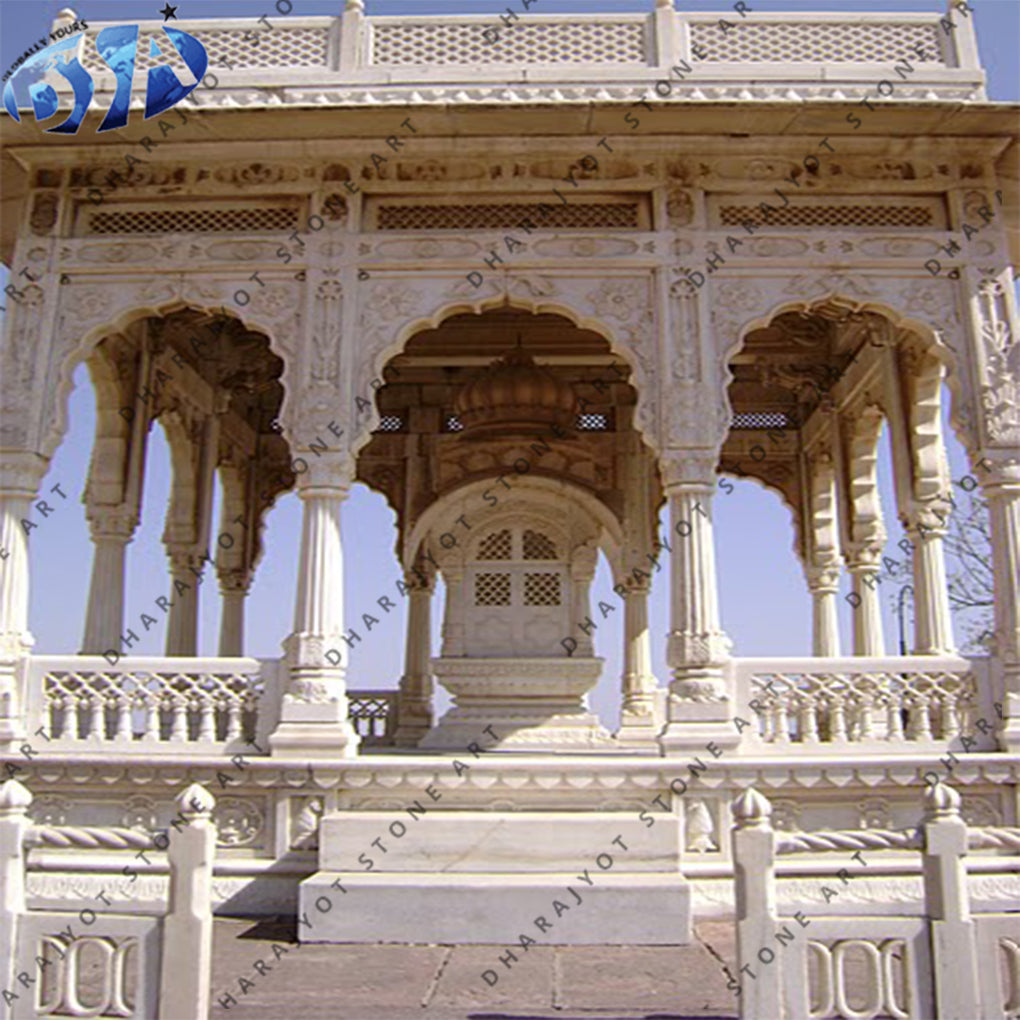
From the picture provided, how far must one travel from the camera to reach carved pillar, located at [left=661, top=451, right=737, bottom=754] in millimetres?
7523

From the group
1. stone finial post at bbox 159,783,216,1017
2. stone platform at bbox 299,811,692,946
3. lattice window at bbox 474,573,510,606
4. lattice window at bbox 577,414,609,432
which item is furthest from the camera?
lattice window at bbox 577,414,609,432

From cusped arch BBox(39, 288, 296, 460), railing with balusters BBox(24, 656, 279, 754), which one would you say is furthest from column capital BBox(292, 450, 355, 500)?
railing with balusters BBox(24, 656, 279, 754)

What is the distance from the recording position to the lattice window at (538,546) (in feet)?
37.7

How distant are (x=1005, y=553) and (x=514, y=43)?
5.63 metres

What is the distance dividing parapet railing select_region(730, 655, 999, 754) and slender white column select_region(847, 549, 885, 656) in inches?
149

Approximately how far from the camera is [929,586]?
10.1 meters

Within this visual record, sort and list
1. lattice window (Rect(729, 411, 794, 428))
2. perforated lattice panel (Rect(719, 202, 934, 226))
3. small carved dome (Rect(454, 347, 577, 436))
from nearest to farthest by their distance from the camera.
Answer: perforated lattice panel (Rect(719, 202, 934, 226)), small carved dome (Rect(454, 347, 577, 436)), lattice window (Rect(729, 411, 794, 428))

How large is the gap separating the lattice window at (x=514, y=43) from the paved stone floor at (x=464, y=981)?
6702mm

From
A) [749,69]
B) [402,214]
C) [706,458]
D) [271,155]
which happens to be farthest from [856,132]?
[271,155]

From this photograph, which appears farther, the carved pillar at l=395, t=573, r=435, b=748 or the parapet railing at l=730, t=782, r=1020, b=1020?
the carved pillar at l=395, t=573, r=435, b=748

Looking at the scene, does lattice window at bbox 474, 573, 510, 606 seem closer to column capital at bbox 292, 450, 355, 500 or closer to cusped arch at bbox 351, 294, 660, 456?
cusped arch at bbox 351, 294, 660, 456

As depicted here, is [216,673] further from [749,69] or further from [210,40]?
[749,69]

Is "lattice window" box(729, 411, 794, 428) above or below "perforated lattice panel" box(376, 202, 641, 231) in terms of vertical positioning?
above

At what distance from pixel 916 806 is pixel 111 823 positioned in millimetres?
5899
